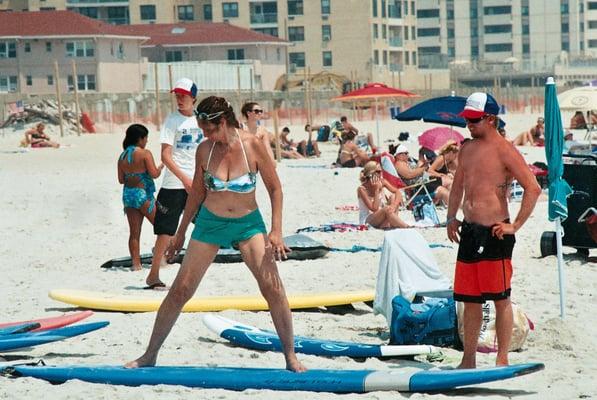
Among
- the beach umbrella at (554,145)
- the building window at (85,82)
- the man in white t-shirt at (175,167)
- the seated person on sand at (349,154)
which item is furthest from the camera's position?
the building window at (85,82)

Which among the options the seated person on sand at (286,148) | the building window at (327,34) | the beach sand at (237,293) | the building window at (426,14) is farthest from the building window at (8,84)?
the building window at (426,14)

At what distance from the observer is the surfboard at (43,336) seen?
8.19 meters

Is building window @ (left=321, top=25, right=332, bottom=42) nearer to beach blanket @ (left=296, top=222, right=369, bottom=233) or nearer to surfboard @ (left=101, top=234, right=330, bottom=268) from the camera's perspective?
beach blanket @ (left=296, top=222, right=369, bottom=233)

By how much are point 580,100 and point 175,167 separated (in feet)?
48.2

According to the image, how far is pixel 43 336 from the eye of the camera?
8305 mm

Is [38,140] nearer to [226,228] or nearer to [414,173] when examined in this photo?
[414,173]

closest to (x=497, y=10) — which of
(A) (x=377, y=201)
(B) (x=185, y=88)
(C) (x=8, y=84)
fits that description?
(C) (x=8, y=84)

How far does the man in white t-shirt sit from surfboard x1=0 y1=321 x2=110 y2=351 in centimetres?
212

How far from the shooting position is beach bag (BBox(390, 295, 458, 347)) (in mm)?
8414

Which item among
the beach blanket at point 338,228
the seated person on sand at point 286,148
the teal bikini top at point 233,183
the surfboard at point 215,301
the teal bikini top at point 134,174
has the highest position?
the teal bikini top at point 233,183

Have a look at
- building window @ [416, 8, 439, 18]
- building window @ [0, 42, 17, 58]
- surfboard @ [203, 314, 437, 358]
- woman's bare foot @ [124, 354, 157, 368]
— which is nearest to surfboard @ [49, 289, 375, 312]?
surfboard @ [203, 314, 437, 358]

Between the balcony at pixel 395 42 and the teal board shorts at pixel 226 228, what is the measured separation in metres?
94.8

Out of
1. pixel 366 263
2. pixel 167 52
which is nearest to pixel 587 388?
pixel 366 263

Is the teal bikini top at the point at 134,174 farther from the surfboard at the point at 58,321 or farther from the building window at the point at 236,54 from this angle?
the building window at the point at 236,54
